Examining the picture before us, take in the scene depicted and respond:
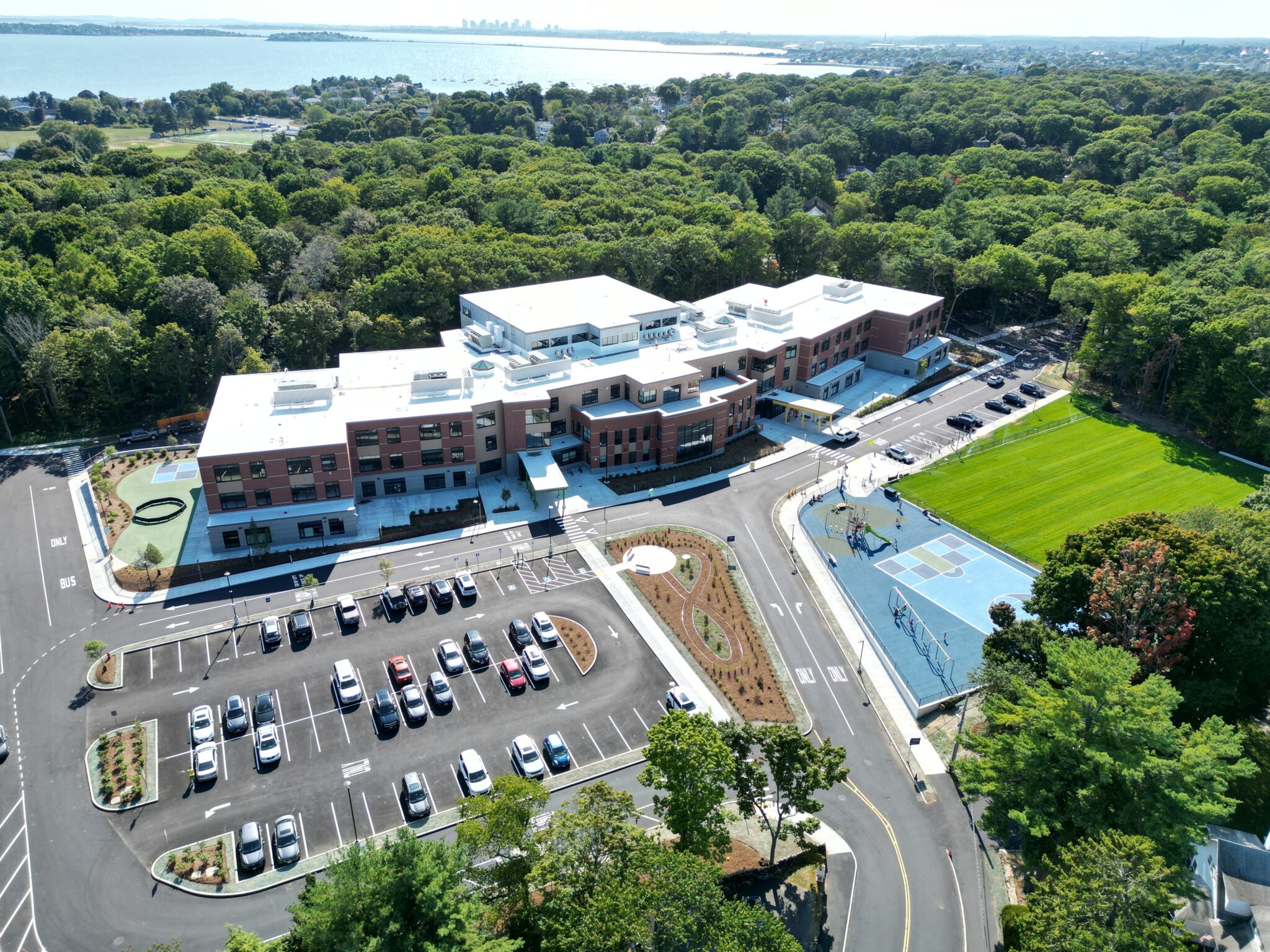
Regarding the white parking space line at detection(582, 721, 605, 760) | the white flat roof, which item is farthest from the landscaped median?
the white flat roof

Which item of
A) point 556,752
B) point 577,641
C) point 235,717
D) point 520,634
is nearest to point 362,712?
point 235,717

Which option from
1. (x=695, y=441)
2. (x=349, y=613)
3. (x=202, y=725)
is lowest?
(x=202, y=725)

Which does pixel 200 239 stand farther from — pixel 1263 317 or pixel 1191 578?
pixel 1263 317

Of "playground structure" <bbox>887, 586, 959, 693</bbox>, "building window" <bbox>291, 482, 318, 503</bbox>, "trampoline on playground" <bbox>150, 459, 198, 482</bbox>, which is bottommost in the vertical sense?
"playground structure" <bbox>887, 586, 959, 693</bbox>

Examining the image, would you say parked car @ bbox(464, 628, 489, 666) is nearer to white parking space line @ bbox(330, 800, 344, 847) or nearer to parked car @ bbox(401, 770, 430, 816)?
parked car @ bbox(401, 770, 430, 816)

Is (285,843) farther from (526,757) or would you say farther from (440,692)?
(526,757)

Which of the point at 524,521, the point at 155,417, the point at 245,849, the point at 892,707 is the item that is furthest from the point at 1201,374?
the point at 155,417
